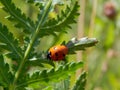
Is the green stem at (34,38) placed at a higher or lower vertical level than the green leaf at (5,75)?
higher

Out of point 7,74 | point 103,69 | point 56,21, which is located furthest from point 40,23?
point 103,69

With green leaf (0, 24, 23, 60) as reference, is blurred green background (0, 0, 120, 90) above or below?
below

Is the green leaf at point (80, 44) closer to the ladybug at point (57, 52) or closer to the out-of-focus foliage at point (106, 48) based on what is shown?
the ladybug at point (57, 52)

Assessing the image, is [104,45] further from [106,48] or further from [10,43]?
[10,43]

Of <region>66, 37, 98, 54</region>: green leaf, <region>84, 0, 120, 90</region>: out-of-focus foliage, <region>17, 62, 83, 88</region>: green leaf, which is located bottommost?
<region>84, 0, 120, 90</region>: out-of-focus foliage

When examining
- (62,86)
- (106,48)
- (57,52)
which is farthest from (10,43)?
(106,48)

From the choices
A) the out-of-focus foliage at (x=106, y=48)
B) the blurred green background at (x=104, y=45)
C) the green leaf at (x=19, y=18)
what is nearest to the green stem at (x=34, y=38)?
the green leaf at (x=19, y=18)

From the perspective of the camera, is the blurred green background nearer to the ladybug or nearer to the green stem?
the ladybug

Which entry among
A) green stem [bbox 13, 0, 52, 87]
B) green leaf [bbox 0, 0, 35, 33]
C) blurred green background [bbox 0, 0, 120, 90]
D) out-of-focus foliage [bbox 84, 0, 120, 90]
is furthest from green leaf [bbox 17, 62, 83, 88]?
out-of-focus foliage [bbox 84, 0, 120, 90]
